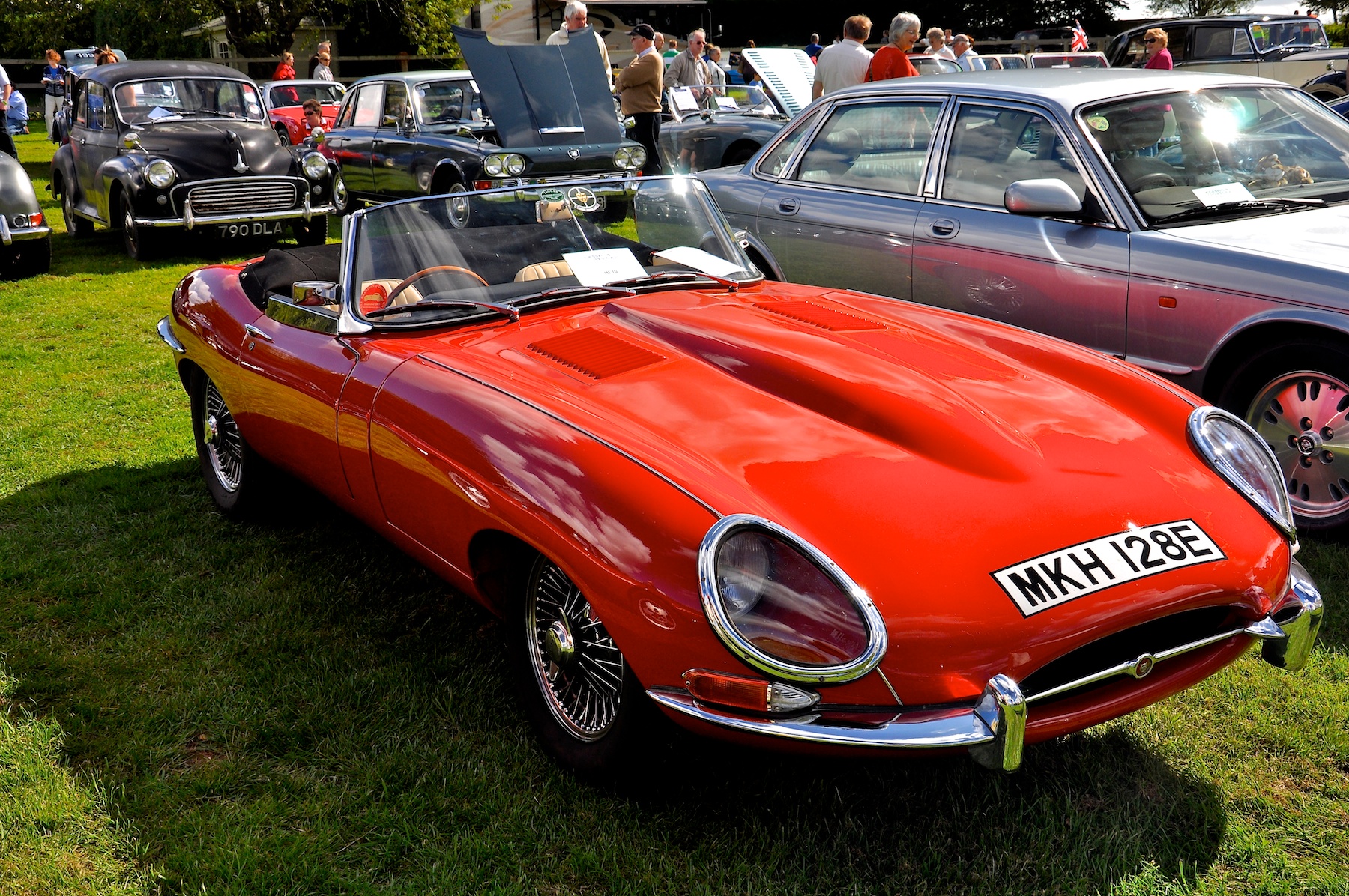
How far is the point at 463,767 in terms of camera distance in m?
2.86

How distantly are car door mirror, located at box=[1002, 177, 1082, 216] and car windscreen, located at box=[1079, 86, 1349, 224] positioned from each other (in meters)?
0.28

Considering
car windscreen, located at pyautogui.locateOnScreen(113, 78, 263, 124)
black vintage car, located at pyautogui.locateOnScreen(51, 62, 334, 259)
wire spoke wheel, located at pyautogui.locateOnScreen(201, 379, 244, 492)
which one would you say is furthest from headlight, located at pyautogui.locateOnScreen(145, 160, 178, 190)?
wire spoke wheel, located at pyautogui.locateOnScreen(201, 379, 244, 492)

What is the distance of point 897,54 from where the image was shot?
8.45 metres

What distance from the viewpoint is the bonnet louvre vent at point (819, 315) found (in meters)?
3.40

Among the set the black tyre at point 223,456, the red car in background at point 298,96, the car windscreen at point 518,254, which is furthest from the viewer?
the red car in background at point 298,96

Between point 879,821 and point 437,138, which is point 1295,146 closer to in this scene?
point 879,821

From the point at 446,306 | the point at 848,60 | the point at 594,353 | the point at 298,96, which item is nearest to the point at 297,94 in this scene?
the point at 298,96

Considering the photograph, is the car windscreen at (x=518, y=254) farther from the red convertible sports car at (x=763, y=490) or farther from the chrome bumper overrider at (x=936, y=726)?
the chrome bumper overrider at (x=936, y=726)

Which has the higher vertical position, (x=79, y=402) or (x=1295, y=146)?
(x=1295, y=146)

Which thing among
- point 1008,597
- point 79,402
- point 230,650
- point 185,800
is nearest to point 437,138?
point 79,402

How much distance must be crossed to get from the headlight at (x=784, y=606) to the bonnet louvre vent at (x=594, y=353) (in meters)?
0.89

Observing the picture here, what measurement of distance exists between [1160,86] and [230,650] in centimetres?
425

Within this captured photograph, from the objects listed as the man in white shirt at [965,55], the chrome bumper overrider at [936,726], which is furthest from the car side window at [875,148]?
the man in white shirt at [965,55]

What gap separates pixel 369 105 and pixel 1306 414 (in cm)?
1023
